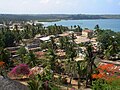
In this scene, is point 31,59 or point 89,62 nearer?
point 89,62

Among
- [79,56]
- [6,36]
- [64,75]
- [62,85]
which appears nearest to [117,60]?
[79,56]

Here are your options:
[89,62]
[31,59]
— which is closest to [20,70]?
[31,59]

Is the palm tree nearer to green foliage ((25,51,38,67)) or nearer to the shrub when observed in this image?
the shrub

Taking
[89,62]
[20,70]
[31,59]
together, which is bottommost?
[20,70]

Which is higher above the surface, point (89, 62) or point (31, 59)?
point (89, 62)

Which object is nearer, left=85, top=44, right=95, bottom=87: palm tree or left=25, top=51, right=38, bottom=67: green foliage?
left=85, top=44, right=95, bottom=87: palm tree

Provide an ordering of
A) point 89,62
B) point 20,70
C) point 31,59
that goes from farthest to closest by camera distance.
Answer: point 31,59
point 20,70
point 89,62

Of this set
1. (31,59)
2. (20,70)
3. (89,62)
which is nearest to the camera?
(89,62)

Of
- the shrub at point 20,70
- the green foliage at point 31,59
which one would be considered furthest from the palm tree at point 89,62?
the green foliage at point 31,59

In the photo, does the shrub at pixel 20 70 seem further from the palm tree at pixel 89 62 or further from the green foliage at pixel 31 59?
the palm tree at pixel 89 62

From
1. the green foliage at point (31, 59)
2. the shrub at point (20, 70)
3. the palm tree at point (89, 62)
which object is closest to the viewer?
the palm tree at point (89, 62)

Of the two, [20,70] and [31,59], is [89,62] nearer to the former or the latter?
[20,70]

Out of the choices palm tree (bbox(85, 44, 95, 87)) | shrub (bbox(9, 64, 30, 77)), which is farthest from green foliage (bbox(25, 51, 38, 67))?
palm tree (bbox(85, 44, 95, 87))
